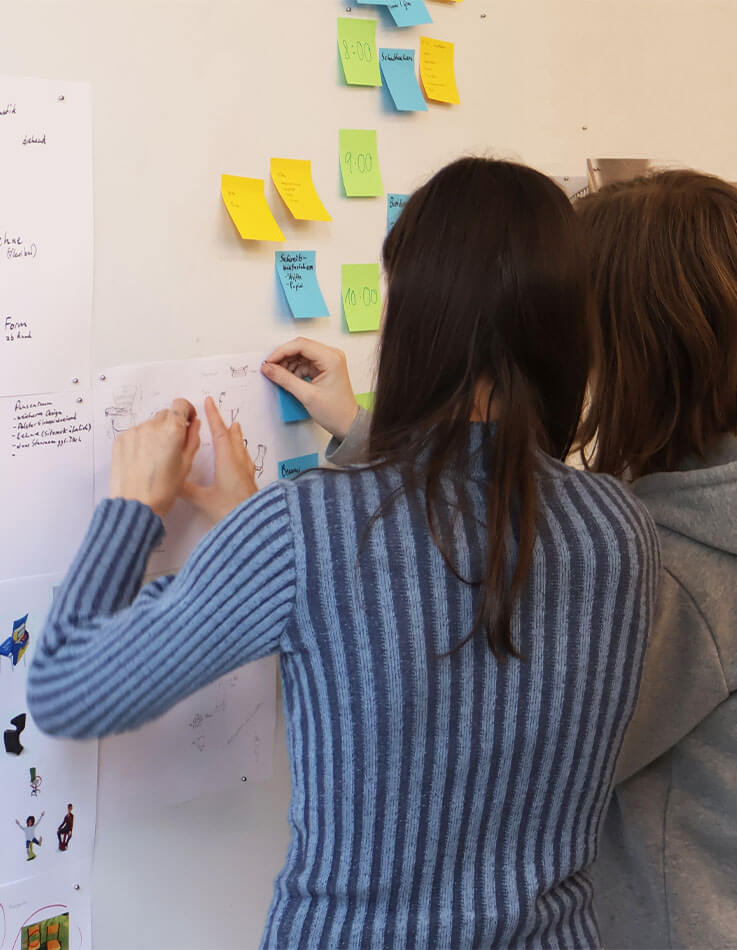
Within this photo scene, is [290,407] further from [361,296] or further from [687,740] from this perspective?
[687,740]

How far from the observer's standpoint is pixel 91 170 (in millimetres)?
938

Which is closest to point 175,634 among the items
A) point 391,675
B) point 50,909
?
point 391,675

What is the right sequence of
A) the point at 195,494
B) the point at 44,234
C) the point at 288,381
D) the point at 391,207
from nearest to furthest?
1. the point at 44,234
2. the point at 195,494
3. the point at 288,381
4. the point at 391,207

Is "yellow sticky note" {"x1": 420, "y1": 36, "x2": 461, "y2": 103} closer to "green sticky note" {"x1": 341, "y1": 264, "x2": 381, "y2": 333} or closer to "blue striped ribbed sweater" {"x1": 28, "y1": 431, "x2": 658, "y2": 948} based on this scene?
"green sticky note" {"x1": 341, "y1": 264, "x2": 381, "y2": 333}

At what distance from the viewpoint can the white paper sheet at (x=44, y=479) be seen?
3.01 ft

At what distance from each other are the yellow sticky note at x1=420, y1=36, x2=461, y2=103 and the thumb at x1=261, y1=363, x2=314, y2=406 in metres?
0.46

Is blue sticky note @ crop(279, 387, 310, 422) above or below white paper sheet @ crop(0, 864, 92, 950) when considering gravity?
above

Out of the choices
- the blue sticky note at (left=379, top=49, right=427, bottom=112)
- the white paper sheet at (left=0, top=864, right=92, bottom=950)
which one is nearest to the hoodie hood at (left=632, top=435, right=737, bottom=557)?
the blue sticky note at (left=379, top=49, right=427, bottom=112)

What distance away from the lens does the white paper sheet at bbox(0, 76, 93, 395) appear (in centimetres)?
88

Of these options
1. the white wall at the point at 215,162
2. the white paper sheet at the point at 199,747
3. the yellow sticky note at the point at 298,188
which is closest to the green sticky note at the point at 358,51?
the white wall at the point at 215,162

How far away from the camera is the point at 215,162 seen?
1.03 m

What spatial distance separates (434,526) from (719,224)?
0.51m

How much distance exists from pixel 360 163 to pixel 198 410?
40 centimetres

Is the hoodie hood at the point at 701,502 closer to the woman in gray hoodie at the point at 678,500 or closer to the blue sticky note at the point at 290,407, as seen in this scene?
the woman in gray hoodie at the point at 678,500
